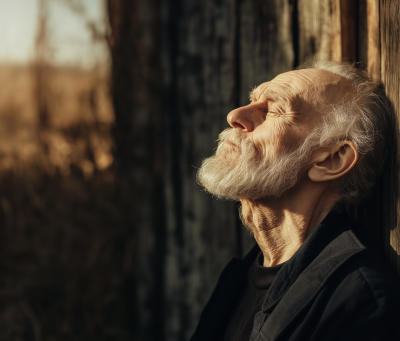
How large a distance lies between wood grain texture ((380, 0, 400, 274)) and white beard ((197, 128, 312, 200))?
0.34 metres

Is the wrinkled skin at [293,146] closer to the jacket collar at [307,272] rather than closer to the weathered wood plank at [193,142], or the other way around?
the jacket collar at [307,272]

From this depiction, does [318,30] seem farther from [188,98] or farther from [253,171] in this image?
[253,171]

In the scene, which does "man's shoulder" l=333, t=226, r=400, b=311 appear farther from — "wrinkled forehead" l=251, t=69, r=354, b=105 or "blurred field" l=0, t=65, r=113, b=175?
"blurred field" l=0, t=65, r=113, b=175

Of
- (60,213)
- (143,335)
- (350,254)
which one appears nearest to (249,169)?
(350,254)

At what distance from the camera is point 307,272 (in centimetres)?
114

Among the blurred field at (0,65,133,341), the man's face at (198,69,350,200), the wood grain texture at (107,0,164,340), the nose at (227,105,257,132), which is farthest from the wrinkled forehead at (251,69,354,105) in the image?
the blurred field at (0,65,133,341)

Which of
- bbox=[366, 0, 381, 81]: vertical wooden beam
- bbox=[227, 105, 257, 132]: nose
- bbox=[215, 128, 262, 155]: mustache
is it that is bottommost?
bbox=[215, 128, 262, 155]: mustache

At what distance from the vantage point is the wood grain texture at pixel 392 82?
121cm

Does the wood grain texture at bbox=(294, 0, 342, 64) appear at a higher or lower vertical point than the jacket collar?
higher

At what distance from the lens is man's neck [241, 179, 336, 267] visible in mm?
1444

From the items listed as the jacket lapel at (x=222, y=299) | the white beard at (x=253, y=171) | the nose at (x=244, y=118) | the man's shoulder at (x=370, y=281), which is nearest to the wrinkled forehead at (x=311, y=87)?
the nose at (x=244, y=118)

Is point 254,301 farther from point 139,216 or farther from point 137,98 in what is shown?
point 137,98

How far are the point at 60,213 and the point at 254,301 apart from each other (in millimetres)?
1737

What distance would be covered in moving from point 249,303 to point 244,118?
86 centimetres
